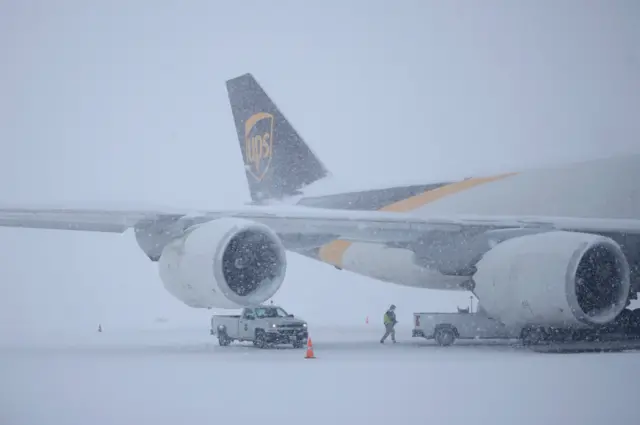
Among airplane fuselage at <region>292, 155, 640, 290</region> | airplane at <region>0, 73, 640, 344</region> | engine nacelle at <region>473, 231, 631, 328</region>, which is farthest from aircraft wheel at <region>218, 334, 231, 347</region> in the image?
engine nacelle at <region>473, 231, 631, 328</region>

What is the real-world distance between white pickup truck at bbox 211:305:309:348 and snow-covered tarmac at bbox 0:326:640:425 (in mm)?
773

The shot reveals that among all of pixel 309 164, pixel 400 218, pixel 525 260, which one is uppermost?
pixel 309 164

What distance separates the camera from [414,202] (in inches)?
693

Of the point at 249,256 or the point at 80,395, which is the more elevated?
the point at 249,256

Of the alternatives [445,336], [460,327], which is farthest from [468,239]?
[445,336]

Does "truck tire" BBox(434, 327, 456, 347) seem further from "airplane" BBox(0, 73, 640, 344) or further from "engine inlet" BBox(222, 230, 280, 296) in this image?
"engine inlet" BBox(222, 230, 280, 296)

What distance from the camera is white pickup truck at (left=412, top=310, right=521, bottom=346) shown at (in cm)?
1486

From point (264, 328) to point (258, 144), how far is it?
313 inches

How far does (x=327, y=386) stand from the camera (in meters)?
8.82

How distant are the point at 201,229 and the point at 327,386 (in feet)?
14.1

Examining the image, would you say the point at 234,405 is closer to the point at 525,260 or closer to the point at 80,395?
the point at 80,395

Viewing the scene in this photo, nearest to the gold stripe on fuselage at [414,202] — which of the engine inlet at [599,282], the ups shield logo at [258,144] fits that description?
the ups shield logo at [258,144]

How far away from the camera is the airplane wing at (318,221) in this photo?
486 inches

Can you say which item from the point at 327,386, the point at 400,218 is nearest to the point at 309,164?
the point at 400,218
